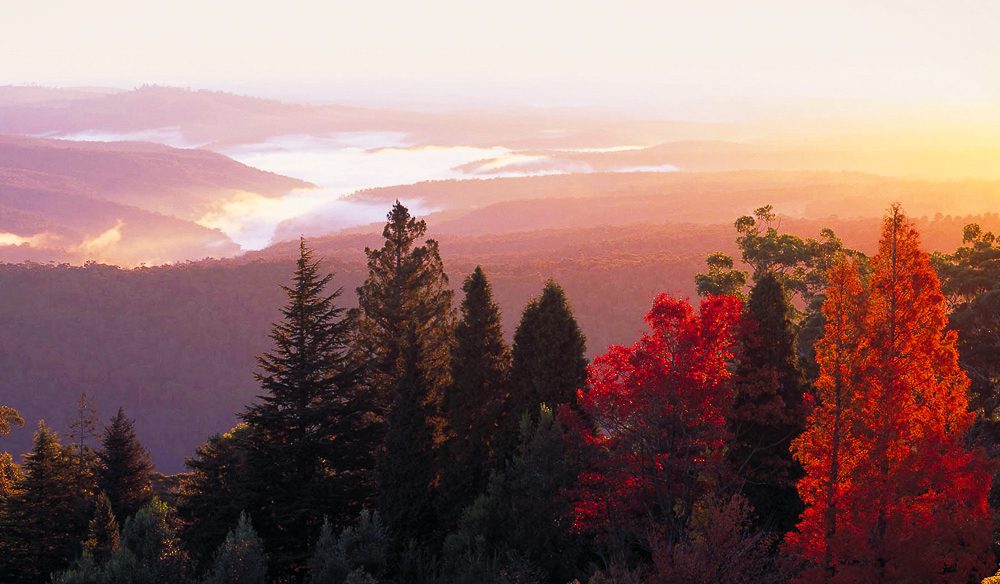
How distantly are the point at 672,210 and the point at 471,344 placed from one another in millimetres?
150188

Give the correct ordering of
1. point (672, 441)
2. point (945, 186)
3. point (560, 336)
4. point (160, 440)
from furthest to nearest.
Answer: point (945, 186)
point (160, 440)
point (560, 336)
point (672, 441)

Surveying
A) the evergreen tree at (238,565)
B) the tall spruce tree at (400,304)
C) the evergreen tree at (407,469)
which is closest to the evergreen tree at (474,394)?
the evergreen tree at (407,469)

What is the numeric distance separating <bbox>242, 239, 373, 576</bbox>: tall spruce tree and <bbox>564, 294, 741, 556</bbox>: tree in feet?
33.4

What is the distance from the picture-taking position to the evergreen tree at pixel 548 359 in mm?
28859

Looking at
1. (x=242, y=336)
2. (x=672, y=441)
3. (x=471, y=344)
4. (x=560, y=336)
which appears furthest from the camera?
(x=242, y=336)

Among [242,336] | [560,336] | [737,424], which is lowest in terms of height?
[242,336]

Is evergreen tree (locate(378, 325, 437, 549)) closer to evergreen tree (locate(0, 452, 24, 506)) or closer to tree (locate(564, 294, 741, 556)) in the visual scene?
tree (locate(564, 294, 741, 556))

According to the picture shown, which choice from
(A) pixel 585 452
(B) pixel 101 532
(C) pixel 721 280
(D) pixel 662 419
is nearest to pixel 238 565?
(A) pixel 585 452

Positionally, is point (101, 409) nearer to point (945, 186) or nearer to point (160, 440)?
point (160, 440)

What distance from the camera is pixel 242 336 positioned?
92.7 metres

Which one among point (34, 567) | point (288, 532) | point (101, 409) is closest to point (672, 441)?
point (288, 532)

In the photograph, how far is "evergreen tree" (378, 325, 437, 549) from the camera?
29.3 m

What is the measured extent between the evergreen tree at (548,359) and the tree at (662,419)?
3959mm

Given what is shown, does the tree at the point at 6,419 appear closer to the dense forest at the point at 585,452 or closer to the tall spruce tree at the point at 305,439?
the dense forest at the point at 585,452
